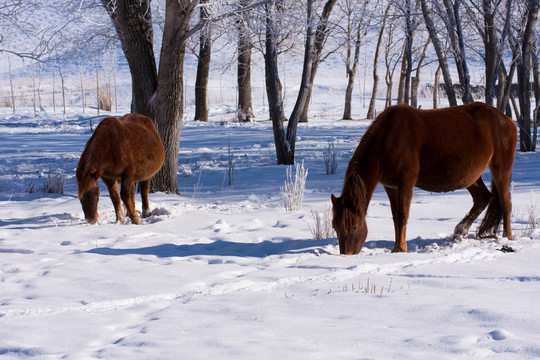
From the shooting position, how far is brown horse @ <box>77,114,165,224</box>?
6320mm

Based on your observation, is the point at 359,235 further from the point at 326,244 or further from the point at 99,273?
the point at 99,273

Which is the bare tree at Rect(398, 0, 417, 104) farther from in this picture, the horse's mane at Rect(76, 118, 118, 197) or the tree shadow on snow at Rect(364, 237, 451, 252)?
the horse's mane at Rect(76, 118, 118, 197)

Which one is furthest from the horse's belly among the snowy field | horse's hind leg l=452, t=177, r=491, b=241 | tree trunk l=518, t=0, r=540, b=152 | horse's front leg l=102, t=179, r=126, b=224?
tree trunk l=518, t=0, r=540, b=152

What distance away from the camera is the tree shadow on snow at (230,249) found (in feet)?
17.3

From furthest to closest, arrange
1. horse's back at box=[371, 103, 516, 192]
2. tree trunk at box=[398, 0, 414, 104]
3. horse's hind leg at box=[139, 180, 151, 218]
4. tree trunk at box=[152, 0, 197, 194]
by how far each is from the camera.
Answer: tree trunk at box=[398, 0, 414, 104] → tree trunk at box=[152, 0, 197, 194] → horse's hind leg at box=[139, 180, 151, 218] → horse's back at box=[371, 103, 516, 192]

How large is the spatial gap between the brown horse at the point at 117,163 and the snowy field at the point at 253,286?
13.8 inches

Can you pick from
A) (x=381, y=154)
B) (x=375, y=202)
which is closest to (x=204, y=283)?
(x=381, y=154)

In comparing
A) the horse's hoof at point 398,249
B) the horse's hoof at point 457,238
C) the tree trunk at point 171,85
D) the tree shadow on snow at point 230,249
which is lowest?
the tree shadow on snow at point 230,249

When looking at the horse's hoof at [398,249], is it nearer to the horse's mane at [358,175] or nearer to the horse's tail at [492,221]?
the horse's mane at [358,175]

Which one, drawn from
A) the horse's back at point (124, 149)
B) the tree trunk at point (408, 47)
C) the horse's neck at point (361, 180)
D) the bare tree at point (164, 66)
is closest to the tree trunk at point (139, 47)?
the bare tree at point (164, 66)

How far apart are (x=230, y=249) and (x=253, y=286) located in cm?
155

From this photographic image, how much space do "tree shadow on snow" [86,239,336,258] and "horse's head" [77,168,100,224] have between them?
3.59 feet

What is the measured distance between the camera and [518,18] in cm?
1451

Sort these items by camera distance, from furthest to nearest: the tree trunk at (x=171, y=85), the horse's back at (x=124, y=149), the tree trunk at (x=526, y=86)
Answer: the tree trunk at (x=526, y=86)
the tree trunk at (x=171, y=85)
the horse's back at (x=124, y=149)
